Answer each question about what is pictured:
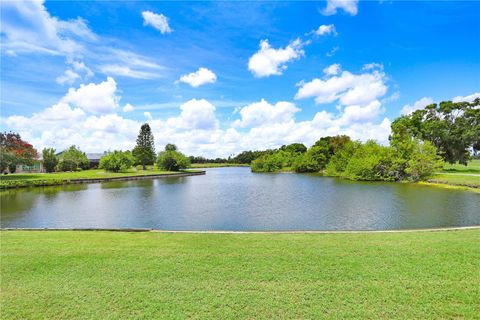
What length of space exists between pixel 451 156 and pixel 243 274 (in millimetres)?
55147

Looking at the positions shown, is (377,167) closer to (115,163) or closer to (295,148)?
(115,163)

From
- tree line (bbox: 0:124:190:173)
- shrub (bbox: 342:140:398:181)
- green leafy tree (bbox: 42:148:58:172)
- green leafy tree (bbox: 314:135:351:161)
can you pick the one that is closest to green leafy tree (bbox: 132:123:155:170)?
tree line (bbox: 0:124:190:173)

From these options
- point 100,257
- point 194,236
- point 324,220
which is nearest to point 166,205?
point 324,220

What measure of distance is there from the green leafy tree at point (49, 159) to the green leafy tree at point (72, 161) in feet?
4.45

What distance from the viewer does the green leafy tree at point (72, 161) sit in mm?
64625

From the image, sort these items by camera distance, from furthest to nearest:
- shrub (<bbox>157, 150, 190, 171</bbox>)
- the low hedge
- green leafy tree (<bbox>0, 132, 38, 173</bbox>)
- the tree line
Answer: shrub (<bbox>157, 150, 190, 171</bbox>), the tree line, green leafy tree (<bbox>0, 132, 38, 173</bbox>), the low hedge

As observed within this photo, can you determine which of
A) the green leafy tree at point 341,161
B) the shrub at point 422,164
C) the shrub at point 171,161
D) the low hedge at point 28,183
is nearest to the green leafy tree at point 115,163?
the shrub at point 171,161

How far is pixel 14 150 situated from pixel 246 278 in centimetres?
5308

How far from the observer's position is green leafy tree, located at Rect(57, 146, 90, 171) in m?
64.6

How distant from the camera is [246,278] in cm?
518

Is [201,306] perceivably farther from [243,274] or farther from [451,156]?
[451,156]

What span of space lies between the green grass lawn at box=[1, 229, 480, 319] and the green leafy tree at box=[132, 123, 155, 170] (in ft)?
234

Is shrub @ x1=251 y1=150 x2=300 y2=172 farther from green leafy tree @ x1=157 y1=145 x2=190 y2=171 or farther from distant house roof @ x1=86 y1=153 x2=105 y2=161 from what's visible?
distant house roof @ x1=86 y1=153 x2=105 y2=161

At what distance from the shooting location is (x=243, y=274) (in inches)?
210
